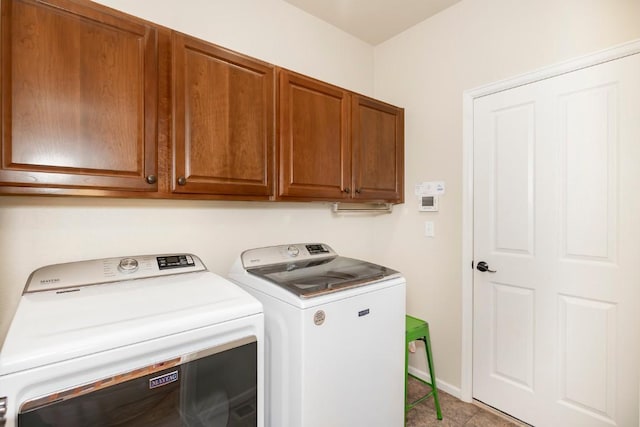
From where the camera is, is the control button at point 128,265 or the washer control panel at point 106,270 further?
the control button at point 128,265

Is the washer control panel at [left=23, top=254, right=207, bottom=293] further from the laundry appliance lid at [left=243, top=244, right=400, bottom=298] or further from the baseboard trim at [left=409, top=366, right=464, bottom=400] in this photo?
the baseboard trim at [left=409, top=366, right=464, bottom=400]

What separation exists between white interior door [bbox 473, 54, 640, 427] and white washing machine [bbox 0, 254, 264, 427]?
162cm

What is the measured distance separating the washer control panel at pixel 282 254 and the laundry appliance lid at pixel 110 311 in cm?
29

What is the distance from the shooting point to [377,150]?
2.21 metres

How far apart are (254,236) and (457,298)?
4.89 feet

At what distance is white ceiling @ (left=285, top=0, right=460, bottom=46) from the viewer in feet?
7.03

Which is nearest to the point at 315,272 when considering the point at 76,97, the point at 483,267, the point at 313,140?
the point at 313,140

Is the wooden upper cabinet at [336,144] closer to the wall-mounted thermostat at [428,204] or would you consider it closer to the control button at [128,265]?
the wall-mounted thermostat at [428,204]

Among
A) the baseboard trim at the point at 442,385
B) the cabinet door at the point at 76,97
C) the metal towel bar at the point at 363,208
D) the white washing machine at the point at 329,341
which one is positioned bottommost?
the baseboard trim at the point at 442,385

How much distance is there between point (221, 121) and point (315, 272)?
0.92m

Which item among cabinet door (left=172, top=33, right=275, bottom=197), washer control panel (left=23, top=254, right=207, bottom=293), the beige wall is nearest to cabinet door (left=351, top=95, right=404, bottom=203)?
the beige wall

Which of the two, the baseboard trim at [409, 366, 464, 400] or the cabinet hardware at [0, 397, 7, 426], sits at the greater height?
the cabinet hardware at [0, 397, 7, 426]

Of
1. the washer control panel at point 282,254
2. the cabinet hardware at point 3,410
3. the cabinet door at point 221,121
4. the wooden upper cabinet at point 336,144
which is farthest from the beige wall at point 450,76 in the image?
the cabinet hardware at point 3,410

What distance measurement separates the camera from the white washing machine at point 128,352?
0.79 m
